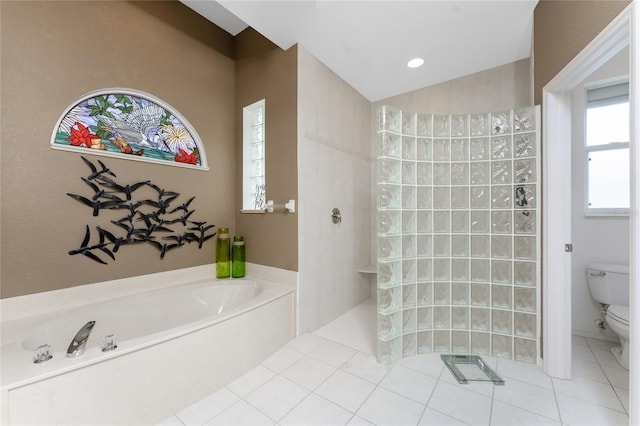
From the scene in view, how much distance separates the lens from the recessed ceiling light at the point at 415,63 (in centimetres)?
224

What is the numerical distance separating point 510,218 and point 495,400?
1.16 m

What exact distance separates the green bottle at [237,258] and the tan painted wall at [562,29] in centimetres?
265

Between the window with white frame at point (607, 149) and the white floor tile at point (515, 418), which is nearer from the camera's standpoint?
the white floor tile at point (515, 418)

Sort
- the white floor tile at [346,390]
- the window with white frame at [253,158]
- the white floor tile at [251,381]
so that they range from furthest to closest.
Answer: the window with white frame at [253,158]
the white floor tile at [251,381]
the white floor tile at [346,390]

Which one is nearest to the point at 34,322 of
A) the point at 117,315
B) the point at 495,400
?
the point at 117,315

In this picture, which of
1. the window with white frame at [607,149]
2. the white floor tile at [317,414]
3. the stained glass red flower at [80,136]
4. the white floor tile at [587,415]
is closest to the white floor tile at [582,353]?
the white floor tile at [587,415]

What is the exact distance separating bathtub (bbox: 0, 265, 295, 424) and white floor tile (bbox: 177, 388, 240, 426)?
4 centimetres

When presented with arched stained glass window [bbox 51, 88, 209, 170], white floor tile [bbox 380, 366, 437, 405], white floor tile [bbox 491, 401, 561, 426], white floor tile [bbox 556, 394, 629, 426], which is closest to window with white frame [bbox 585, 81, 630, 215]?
white floor tile [bbox 556, 394, 629, 426]

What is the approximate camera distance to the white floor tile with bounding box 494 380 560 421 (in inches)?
50.8

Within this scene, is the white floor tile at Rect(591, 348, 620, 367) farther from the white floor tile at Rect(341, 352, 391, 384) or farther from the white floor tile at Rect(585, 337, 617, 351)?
the white floor tile at Rect(341, 352, 391, 384)

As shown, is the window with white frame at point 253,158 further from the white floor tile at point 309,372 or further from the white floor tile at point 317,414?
the white floor tile at point 317,414

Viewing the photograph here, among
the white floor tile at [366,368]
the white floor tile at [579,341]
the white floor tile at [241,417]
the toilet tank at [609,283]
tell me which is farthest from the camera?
the white floor tile at [579,341]

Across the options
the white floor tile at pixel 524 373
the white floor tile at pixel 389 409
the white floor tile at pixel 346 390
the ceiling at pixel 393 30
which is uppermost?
the ceiling at pixel 393 30

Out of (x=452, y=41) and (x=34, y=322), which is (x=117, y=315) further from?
(x=452, y=41)
